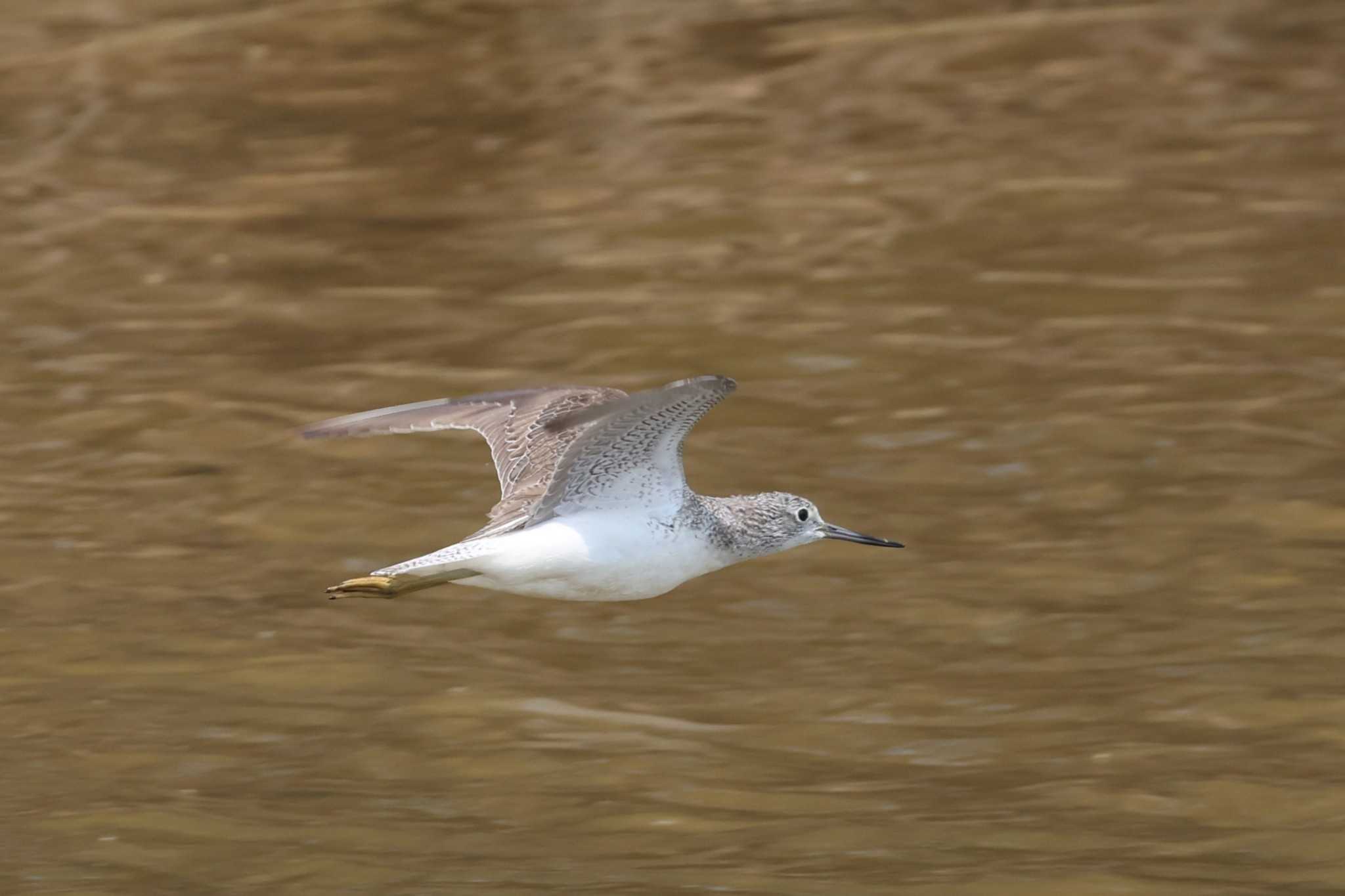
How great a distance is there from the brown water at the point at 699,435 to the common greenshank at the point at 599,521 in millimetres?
1281

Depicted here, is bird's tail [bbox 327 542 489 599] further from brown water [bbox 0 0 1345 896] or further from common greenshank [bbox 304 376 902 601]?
brown water [bbox 0 0 1345 896]

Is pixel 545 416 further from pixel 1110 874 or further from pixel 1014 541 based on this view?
pixel 1014 541

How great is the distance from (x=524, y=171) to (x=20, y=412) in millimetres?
4917

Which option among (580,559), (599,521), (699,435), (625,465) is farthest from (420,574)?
(699,435)

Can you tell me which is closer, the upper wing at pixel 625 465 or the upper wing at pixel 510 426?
the upper wing at pixel 625 465

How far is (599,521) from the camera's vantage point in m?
8.49

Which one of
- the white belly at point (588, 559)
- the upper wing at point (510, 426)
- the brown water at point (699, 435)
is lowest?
the brown water at point (699, 435)

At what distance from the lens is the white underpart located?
8305mm

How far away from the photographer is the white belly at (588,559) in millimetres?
8328

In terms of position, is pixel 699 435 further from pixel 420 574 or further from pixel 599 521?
pixel 420 574

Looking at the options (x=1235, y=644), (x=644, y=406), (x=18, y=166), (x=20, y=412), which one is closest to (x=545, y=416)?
(x=644, y=406)

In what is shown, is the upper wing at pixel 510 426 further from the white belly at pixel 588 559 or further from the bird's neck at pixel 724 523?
the bird's neck at pixel 724 523

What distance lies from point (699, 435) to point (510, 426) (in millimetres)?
4778

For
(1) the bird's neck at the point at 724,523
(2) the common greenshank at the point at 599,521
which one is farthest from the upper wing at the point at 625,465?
(1) the bird's neck at the point at 724,523
